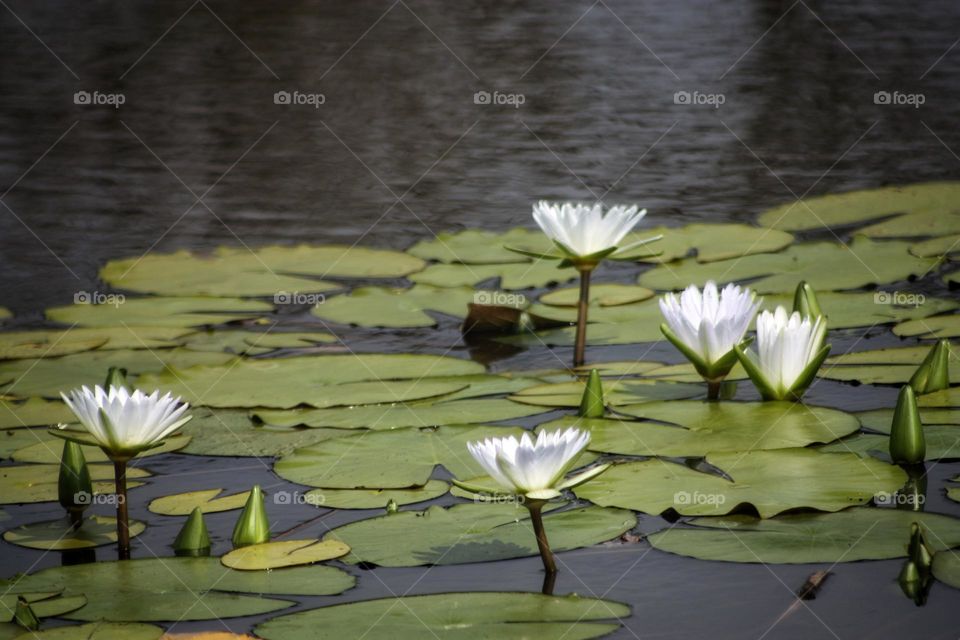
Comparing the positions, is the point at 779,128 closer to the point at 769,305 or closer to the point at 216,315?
the point at 769,305

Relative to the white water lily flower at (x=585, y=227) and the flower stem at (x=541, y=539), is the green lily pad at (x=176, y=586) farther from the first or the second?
the white water lily flower at (x=585, y=227)

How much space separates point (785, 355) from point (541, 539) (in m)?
0.87

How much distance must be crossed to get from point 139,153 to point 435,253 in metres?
2.53

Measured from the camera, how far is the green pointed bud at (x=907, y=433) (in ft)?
7.84

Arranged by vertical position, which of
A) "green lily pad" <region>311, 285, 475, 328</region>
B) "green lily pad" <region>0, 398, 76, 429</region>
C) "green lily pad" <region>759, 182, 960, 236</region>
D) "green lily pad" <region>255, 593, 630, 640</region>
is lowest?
"green lily pad" <region>255, 593, 630, 640</region>

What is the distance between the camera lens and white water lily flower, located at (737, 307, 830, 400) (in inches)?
104

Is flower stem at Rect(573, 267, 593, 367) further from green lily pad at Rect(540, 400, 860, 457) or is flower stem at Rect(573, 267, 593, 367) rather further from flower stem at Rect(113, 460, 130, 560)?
flower stem at Rect(113, 460, 130, 560)

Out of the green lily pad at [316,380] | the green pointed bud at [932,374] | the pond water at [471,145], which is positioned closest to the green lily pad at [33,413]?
the green lily pad at [316,380]

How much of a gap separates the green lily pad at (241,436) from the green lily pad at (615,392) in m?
0.45

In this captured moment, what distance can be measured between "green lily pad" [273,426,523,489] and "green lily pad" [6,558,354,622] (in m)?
0.40

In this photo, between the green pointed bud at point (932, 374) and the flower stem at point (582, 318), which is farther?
the flower stem at point (582, 318)

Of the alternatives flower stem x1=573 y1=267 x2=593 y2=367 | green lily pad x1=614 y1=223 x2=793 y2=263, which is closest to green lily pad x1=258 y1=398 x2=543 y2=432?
flower stem x1=573 y1=267 x2=593 y2=367

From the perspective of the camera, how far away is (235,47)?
9250 millimetres

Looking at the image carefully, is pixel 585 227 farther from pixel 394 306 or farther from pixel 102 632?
pixel 102 632
